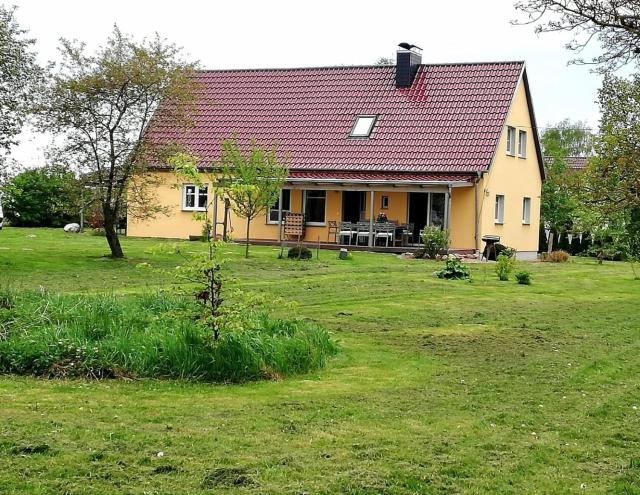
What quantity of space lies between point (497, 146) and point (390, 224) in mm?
4947

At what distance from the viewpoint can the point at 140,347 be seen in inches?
391

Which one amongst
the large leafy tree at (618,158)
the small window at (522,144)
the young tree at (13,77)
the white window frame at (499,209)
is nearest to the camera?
the large leafy tree at (618,158)

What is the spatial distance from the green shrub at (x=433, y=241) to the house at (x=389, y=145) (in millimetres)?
1848

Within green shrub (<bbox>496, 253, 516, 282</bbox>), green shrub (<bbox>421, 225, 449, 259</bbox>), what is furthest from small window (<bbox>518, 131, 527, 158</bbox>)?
green shrub (<bbox>496, 253, 516, 282</bbox>)

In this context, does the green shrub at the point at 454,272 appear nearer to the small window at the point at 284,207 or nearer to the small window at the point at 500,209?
the small window at the point at 500,209

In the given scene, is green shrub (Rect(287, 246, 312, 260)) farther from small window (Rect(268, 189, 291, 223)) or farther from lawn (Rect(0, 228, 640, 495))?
lawn (Rect(0, 228, 640, 495))

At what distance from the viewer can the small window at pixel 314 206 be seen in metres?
38.2

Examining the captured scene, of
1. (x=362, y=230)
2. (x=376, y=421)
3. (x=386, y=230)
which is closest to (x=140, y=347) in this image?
(x=376, y=421)

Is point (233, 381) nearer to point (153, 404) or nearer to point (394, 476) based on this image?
point (153, 404)

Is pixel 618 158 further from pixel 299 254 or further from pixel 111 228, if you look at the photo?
pixel 299 254

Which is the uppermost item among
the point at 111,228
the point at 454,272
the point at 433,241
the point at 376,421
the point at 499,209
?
the point at 499,209

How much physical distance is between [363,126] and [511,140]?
6011 mm

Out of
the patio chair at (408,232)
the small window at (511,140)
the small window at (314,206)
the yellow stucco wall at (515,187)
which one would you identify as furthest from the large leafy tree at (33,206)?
the small window at (511,140)

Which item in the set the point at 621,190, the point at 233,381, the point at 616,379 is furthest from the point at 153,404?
the point at 621,190
